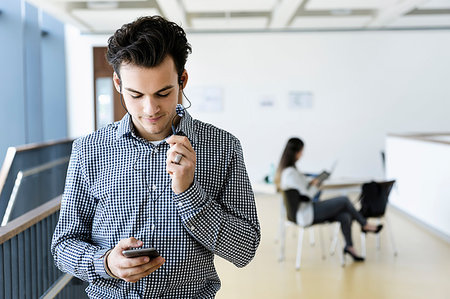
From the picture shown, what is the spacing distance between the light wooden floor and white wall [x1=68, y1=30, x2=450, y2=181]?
4.13 metres

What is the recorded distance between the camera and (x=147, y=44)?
1.36 meters

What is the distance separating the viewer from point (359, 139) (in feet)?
36.0

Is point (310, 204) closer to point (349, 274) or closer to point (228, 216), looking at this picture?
point (349, 274)

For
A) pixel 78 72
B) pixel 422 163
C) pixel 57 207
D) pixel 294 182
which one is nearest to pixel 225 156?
pixel 57 207

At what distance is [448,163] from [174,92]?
5.71 metres

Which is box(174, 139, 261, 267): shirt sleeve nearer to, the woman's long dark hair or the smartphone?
the smartphone

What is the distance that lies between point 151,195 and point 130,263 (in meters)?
0.21

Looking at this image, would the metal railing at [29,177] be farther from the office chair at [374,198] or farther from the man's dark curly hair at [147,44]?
the man's dark curly hair at [147,44]

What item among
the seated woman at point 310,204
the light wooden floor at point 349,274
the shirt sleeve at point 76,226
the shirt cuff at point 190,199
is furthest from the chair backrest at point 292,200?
the shirt cuff at point 190,199

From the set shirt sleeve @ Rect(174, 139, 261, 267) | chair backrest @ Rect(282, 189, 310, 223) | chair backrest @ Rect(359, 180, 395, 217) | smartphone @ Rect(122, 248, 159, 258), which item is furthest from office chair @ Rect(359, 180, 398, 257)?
smartphone @ Rect(122, 248, 159, 258)

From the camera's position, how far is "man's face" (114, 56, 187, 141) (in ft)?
4.48

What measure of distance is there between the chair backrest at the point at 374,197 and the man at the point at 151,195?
471 centimetres

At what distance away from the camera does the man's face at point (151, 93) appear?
4.48 ft

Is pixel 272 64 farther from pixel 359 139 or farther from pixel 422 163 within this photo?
pixel 422 163
